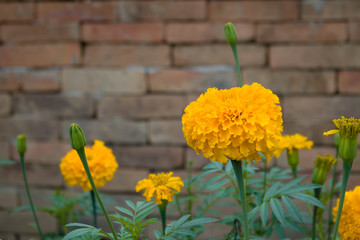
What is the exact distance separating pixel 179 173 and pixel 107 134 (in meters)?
0.28

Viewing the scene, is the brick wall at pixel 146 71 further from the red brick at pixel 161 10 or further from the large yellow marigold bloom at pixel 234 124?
the large yellow marigold bloom at pixel 234 124

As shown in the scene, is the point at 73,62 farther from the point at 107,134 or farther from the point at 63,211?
the point at 63,211

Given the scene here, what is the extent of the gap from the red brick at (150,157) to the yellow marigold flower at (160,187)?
0.71 m

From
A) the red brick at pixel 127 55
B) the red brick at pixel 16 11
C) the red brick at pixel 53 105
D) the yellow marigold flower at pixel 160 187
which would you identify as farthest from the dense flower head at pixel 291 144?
the red brick at pixel 16 11

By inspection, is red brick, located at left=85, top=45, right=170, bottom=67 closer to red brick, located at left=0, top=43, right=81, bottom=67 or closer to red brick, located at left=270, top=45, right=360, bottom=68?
red brick, located at left=0, top=43, right=81, bottom=67

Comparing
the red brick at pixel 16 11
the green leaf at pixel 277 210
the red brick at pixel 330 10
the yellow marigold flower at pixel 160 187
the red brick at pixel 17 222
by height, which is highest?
the red brick at pixel 16 11

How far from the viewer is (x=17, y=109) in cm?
143

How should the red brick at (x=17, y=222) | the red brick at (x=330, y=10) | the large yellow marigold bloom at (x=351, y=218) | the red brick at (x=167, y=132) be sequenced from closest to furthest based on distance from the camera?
the large yellow marigold bloom at (x=351, y=218), the red brick at (x=330, y=10), the red brick at (x=167, y=132), the red brick at (x=17, y=222)

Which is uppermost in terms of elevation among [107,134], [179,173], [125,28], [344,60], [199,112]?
[125,28]

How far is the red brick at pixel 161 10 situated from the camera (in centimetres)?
132

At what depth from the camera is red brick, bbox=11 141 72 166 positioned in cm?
141

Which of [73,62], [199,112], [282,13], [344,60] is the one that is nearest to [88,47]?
[73,62]

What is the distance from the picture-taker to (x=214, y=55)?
4.35 feet

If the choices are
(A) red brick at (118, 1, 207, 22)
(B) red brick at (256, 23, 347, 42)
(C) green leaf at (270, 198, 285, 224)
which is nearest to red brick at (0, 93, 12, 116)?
(A) red brick at (118, 1, 207, 22)
